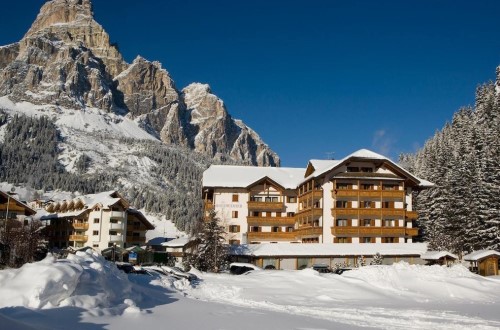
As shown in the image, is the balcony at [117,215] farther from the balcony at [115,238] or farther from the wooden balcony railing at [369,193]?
the wooden balcony railing at [369,193]

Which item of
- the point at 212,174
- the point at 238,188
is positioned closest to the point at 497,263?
the point at 238,188

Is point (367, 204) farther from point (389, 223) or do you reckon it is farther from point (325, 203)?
point (325, 203)

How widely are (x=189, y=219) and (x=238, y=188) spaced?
119m

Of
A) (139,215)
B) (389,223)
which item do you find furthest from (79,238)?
(389,223)

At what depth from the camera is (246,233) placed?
2739 inches

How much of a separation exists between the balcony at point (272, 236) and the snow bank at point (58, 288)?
160 feet

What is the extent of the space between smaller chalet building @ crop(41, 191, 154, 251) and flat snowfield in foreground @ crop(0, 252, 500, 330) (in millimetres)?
49029

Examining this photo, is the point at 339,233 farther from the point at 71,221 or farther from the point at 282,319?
the point at 71,221

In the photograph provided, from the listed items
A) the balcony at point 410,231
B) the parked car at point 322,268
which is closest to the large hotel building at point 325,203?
the balcony at point 410,231

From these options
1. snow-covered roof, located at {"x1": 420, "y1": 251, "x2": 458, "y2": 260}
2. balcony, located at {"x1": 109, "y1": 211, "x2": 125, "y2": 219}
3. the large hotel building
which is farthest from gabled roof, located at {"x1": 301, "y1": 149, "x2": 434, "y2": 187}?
balcony, located at {"x1": 109, "y1": 211, "x2": 125, "y2": 219}

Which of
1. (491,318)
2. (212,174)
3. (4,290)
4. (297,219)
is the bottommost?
(491,318)

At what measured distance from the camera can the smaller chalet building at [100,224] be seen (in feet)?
284

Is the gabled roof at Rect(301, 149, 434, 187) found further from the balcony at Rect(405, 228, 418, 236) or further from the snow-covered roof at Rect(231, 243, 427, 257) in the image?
the snow-covered roof at Rect(231, 243, 427, 257)

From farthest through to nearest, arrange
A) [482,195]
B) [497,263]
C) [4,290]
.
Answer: [482,195] < [497,263] < [4,290]
